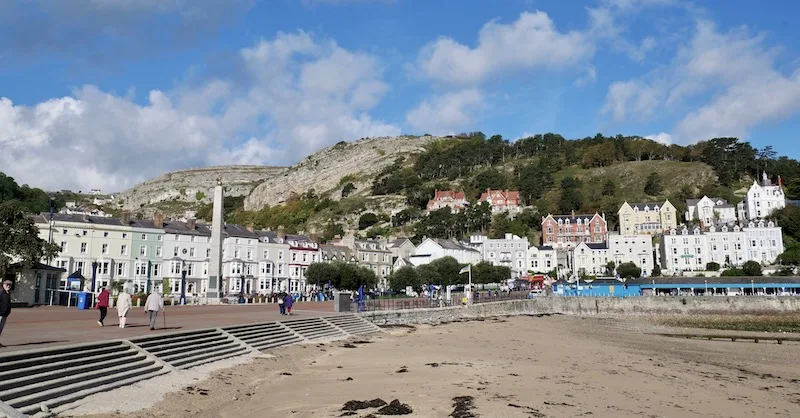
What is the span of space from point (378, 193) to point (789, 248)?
107m

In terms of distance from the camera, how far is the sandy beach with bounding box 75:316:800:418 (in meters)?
11.5

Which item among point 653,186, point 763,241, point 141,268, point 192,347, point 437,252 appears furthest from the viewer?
point 653,186

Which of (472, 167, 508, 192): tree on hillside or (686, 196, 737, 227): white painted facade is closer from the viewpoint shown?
(686, 196, 737, 227): white painted facade

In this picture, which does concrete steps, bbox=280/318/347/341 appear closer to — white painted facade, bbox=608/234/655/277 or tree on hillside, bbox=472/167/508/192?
white painted facade, bbox=608/234/655/277

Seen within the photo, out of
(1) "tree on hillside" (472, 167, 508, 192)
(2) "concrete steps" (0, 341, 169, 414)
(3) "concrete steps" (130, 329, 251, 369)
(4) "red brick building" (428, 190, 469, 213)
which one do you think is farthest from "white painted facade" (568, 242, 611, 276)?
(2) "concrete steps" (0, 341, 169, 414)

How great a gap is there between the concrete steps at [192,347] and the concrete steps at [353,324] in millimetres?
9829

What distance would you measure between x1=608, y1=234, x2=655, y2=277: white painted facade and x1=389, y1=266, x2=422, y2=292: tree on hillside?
4801 cm

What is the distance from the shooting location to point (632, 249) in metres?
102

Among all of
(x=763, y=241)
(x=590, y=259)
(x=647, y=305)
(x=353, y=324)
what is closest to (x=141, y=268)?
(x=353, y=324)

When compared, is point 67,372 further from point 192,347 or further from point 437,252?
point 437,252

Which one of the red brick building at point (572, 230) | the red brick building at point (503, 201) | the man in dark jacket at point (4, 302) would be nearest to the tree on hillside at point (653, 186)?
the red brick building at point (572, 230)

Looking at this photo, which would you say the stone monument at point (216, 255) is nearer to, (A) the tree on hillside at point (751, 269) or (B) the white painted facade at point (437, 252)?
(B) the white painted facade at point (437, 252)

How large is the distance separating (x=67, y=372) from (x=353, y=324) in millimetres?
19014

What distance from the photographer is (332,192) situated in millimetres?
188125
